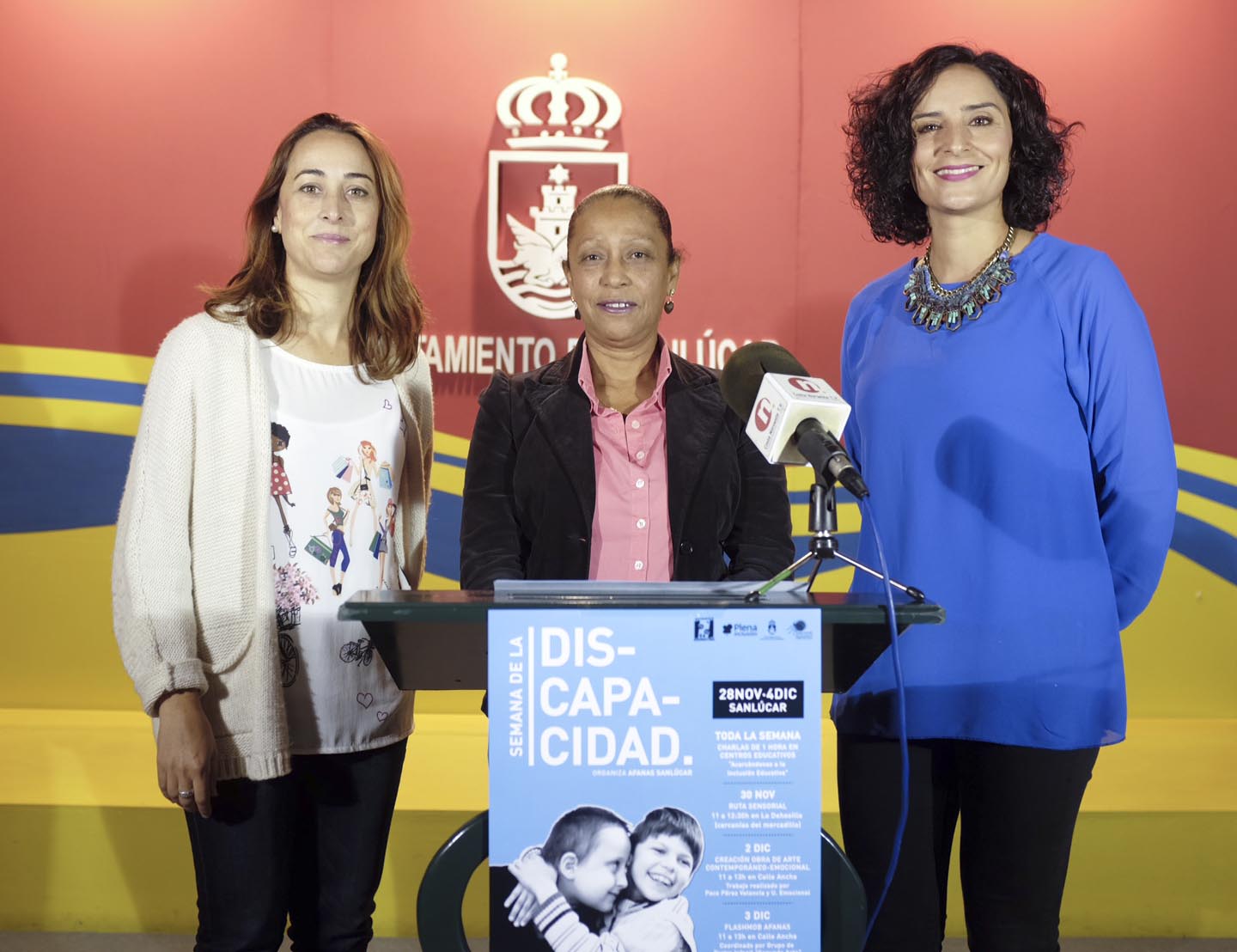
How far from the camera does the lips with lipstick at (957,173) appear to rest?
1768 millimetres

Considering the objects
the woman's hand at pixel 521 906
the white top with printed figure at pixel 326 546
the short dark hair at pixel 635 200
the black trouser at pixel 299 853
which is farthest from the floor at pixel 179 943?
the woman's hand at pixel 521 906

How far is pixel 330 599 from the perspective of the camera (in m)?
1.79

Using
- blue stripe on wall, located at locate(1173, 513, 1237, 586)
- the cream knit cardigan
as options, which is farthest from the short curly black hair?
blue stripe on wall, located at locate(1173, 513, 1237, 586)

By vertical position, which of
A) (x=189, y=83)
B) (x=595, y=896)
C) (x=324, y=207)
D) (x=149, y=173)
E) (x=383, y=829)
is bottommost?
(x=383, y=829)

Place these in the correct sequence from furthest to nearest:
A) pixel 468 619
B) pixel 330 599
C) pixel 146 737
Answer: pixel 146 737
pixel 330 599
pixel 468 619

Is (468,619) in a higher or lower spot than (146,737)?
higher

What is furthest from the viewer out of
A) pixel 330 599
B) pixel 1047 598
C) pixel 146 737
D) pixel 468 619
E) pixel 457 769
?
pixel 146 737

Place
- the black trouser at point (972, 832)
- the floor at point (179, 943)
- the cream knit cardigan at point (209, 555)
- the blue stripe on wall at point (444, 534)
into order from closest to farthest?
the black trouser at point (972, 832) → the cream knit cardigan at point (209, 555) → the floor at point (179, 943) → the blue stripe on wall at point (444, 534)

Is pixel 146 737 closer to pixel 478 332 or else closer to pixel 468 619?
pixel 478 332

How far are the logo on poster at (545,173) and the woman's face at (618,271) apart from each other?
66.6 inches

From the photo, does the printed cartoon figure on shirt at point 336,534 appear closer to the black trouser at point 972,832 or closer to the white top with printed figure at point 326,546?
the white top with printed figure at point 326,546

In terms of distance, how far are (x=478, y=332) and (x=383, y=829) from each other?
2069mm

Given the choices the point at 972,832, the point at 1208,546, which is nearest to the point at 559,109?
the point at 1208,546

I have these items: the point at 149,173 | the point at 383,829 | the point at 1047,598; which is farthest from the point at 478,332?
the point at 1047,598
